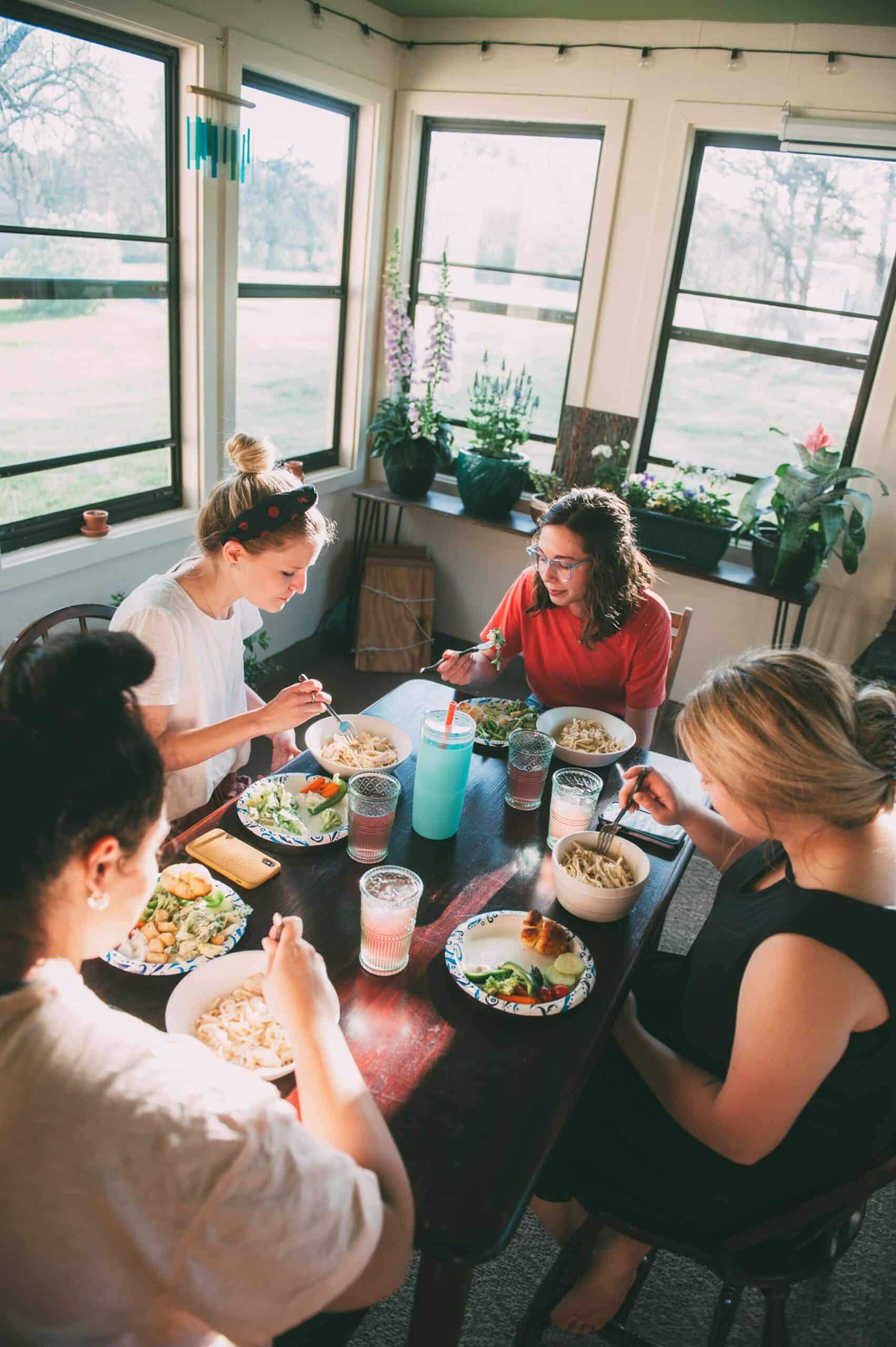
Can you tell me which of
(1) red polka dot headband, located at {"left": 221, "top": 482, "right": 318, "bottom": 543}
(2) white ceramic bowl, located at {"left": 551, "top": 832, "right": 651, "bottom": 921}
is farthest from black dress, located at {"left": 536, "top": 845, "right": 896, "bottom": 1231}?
(1) red polka dot headband, located at {"left": 221, "top": 482, "right": 318, "bottom": 543}

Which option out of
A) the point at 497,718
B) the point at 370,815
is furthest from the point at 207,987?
the point at 497,718

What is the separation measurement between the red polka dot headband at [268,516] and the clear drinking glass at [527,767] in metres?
0.63

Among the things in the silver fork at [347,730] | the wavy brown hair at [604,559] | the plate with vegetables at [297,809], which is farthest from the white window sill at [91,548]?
the wavy brown hair at [604,559]

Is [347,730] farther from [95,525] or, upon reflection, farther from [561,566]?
[95,525]

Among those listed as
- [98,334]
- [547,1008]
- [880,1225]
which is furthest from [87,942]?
[98,334]

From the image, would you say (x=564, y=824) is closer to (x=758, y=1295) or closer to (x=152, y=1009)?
(x=152, y=1009)

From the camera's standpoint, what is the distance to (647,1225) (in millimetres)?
1321

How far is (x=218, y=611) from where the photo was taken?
1.93 m

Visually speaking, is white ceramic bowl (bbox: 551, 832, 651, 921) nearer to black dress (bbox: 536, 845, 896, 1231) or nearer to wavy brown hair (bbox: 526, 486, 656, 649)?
black dress (bbox: 536, 845, 896, 1231)

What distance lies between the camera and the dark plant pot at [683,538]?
3.58m

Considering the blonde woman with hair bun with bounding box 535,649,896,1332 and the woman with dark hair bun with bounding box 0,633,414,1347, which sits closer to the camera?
the woman with dark hair bun with bounding box 0,633,414,1347

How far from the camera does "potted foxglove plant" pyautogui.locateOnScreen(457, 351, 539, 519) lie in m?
3.93

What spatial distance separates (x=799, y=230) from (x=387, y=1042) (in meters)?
3.57

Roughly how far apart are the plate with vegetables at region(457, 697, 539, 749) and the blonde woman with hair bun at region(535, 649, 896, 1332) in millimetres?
667
